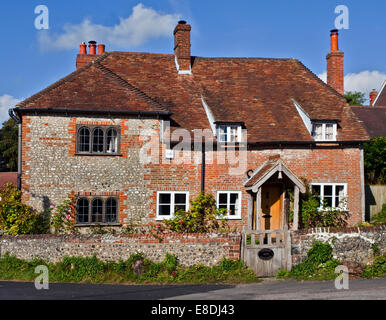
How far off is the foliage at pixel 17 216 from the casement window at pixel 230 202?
24.1 ft

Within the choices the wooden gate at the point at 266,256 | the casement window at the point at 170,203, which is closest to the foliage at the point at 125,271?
the wooden gate at the point at 266,256

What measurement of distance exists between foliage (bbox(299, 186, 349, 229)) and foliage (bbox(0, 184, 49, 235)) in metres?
10.6

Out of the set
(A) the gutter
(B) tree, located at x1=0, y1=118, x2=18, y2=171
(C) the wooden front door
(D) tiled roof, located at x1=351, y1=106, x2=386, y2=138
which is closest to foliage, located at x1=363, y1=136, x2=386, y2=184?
(D) tiled roof, located at x1=351, y1=106, x2=386, y2=138

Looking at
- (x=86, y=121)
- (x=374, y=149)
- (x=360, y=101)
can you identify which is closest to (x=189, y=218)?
(x=86, y=121)

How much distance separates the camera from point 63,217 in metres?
18.5

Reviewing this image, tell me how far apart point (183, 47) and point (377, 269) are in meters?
14.6

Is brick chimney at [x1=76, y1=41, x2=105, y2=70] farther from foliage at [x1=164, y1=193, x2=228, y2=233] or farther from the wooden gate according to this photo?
the wooden gate

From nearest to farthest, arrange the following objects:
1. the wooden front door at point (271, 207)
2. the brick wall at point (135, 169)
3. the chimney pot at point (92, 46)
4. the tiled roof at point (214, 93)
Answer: the brick wall at point (135, 169)
the wooden front door at point (271, 207)
the tiled roof at point (214, 93)
the chimney pot at point (92, 46)

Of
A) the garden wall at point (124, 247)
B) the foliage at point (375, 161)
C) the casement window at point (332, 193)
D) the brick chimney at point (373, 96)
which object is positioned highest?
the brick chimney at point (373, 96)

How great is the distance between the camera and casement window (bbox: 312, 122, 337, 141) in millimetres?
21109

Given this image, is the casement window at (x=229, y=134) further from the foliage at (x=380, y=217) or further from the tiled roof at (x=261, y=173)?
the foliage at (x=380, y=217)

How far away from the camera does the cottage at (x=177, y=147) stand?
18.6 m

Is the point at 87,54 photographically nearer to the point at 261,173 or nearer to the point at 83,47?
the point at 83,47

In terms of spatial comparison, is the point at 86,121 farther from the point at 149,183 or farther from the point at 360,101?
the point at 360,101
